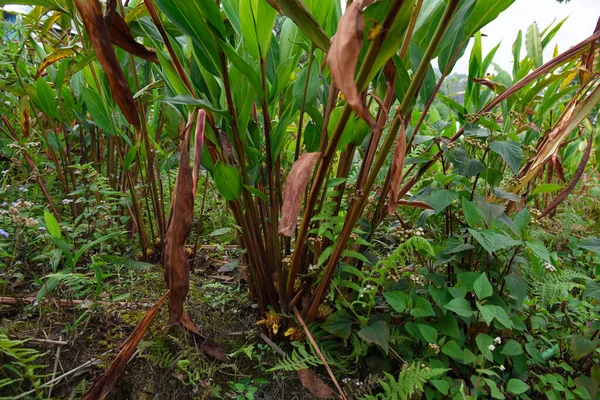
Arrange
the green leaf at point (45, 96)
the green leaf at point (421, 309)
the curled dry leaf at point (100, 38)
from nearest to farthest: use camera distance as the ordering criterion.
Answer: the curled dry leaf at point (100, 38) → the green leaf at point (421, 309) → the green leaf at point (45, 96)

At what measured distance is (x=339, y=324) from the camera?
1009mm

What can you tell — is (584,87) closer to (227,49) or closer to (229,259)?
(227,49)

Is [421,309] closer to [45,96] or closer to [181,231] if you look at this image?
[181,231]

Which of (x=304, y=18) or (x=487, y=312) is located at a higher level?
(x=304, y=18)

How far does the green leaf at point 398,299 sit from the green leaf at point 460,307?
10 cm

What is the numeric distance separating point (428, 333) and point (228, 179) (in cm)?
60

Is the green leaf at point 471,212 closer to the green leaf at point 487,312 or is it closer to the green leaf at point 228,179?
the green leaf at point 487,312

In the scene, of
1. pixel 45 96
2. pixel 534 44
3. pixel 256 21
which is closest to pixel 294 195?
pixel 256 21

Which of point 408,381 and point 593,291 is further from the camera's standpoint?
point 593,291

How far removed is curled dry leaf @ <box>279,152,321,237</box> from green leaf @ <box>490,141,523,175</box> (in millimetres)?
558

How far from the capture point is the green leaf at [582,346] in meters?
0.97

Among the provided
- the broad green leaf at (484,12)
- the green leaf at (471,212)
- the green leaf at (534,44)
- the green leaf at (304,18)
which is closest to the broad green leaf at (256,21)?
the green leaf at (304,18)

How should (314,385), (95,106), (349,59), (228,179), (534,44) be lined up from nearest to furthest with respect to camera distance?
(349,59) → (228,179) → (314,385) → (95,106) → (534,44)

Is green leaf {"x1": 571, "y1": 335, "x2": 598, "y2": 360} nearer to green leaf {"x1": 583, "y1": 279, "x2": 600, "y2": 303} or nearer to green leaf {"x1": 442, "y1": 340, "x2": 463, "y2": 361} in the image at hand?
green leaf {"x1": 583, "y1": 279, "x2": 600, "y2": 303}
